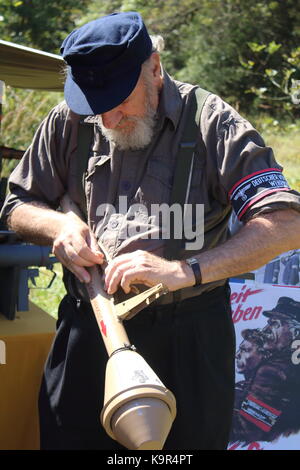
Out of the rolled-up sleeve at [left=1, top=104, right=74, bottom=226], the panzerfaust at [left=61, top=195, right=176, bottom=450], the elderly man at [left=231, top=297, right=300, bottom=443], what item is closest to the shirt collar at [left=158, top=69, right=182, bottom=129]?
the rolled-up sleeve at [left=1, top=104, right=74, bottom=226]

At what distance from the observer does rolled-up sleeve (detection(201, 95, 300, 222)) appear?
2.07 meters

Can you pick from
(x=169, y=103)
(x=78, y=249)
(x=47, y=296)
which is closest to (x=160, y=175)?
(x=169, y=103)

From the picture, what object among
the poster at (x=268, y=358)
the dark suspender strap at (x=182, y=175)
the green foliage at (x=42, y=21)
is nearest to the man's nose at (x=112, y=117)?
the dark suspender strap at (x=182, y=175)

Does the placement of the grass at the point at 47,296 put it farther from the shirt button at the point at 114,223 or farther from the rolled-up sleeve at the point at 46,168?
the shirt button at the point at 114,223

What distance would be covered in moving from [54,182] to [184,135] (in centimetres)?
56

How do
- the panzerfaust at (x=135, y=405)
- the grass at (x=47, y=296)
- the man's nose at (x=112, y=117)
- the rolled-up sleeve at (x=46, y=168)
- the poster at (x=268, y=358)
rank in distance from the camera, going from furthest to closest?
the grass at (x=47, y=296) < the poster at (x=268, y=358) < the rolled-up sleeve at (x=46, y=168) < the man's nose at (x=112, y=117) < the panzerfaust at (x=135, y=405)

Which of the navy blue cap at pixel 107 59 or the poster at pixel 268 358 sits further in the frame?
the poster at pixel 268 358

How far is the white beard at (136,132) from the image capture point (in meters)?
2.22

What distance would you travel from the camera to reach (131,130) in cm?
223

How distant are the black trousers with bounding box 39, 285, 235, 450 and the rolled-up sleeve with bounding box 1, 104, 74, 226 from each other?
17.0 inches

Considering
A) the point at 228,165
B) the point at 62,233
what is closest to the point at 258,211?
the point at 228,165

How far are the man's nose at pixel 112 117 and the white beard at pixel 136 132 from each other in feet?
0.07

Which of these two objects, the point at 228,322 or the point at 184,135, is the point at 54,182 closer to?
the point at 184,135

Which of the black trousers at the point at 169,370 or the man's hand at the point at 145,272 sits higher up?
the man's hand at the point at 145,272
